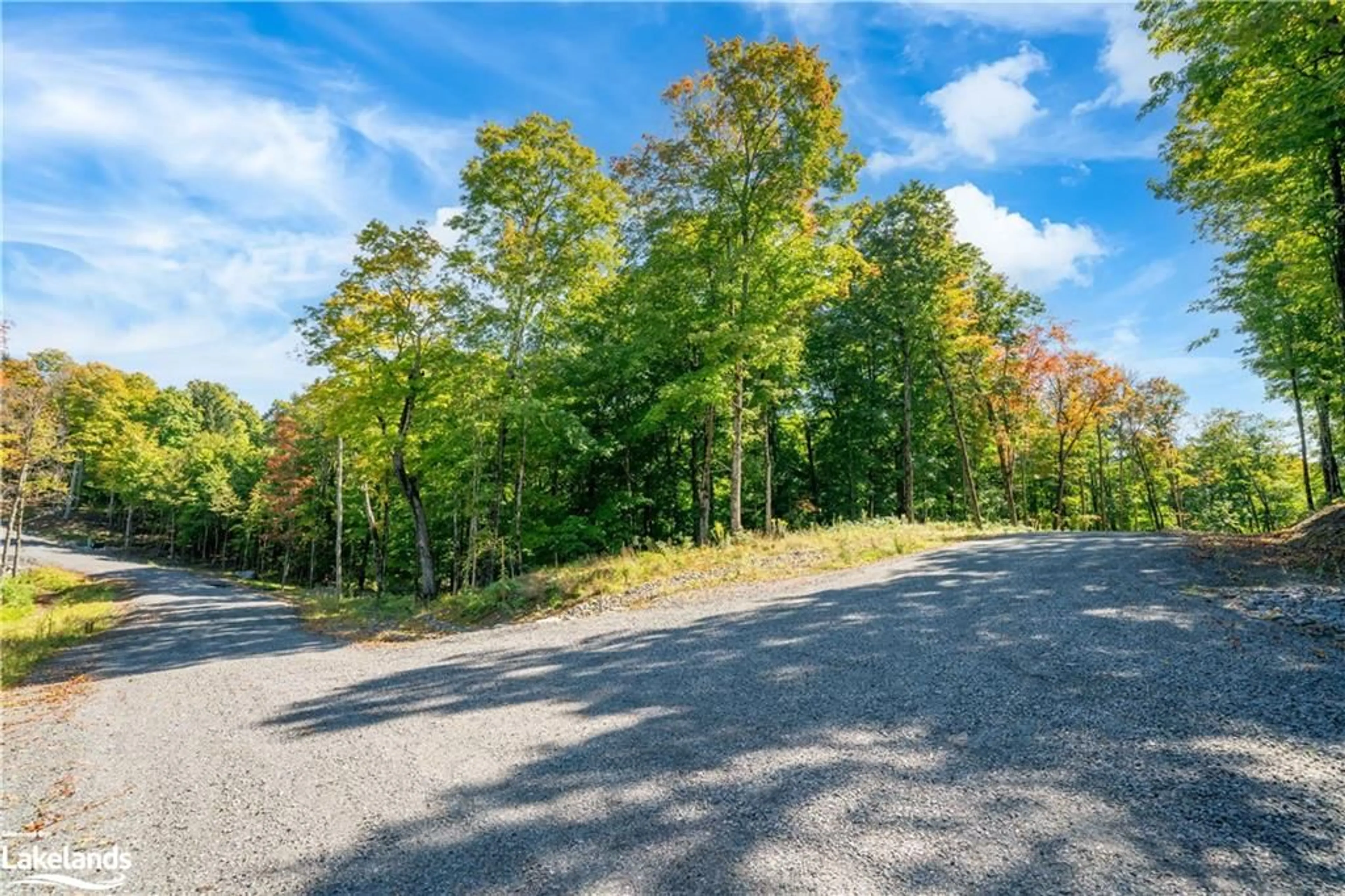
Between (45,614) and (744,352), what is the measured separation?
23.2 m

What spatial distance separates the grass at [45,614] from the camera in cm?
1112

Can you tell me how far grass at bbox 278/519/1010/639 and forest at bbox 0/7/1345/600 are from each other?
190cm

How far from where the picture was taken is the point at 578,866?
10.3ft

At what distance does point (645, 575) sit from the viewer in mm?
12320

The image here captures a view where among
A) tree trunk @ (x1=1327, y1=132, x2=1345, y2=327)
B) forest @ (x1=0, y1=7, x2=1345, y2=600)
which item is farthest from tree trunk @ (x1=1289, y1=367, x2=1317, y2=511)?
tree trunk @ (x1=1327, y1=132, x2=1345, y2=327)

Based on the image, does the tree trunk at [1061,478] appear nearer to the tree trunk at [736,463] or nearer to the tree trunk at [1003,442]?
the tree trunk at [1003,442]

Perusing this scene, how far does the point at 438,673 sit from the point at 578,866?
513 cm

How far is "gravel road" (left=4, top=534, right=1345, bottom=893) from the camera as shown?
3.04m

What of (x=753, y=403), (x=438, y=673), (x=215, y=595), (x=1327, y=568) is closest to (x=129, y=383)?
(x=215, y=595)

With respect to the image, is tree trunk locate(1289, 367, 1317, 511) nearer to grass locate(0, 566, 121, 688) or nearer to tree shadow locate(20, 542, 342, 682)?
tree shadow locate(20, 542, 342, 682)

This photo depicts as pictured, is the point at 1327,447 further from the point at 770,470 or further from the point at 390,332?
the point at 390,332

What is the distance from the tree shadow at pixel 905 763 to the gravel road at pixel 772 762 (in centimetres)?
2

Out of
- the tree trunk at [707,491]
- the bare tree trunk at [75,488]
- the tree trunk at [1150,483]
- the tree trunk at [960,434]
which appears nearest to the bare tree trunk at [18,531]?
the tree trunk at [707,491]

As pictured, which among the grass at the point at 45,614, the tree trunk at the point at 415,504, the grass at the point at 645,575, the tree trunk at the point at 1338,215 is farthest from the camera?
the tree trunk at the point at 415,504
